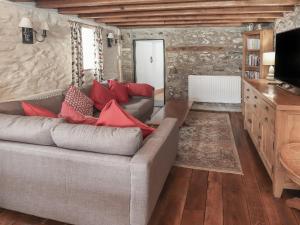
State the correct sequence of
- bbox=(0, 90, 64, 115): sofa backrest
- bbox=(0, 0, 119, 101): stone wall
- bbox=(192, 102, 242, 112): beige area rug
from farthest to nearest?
bbox=(192, 102, 242, 112): beige area rug, bbox=(0, 0, 119, 101): stone wall, bbox=(0, 90, 64, 115): sofa backrest

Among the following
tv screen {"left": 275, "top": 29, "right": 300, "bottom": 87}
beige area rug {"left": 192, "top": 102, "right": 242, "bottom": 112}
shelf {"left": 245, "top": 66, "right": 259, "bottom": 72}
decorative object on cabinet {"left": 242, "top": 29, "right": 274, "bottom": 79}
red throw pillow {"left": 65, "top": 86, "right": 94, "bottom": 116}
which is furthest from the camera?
beige area rug {"left": 192, "top": 102, "right": 242, "bottom": 112}

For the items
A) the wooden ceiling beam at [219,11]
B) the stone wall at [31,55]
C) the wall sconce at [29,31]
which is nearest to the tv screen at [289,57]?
the wooden ceiling beam at [219,11]

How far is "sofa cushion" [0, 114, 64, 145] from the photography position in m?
1.98

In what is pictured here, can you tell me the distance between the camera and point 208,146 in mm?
3877

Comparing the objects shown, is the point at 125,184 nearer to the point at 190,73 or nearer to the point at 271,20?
the point at 271,20

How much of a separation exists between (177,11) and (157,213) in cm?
354

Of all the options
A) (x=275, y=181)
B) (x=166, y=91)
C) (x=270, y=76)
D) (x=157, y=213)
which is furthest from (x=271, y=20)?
(x=157, y=213)

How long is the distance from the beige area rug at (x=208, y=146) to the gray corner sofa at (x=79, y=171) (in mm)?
1253

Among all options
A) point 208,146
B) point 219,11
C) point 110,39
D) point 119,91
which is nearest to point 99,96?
point 119,91

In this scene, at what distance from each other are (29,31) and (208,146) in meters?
3.11

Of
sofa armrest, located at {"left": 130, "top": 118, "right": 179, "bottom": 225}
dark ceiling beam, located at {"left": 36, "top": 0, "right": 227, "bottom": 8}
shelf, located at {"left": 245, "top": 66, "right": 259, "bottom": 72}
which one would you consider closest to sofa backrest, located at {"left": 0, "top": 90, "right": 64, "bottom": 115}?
dark ceiling beam, located at {"left": 36, "top": 0, "right": 227, "bottom": 8}

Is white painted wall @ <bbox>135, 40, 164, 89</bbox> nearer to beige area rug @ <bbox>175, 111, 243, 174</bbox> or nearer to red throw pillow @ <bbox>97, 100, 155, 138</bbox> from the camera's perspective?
beige area rug @ <bbox>175, 111, 243, 174</bbox>

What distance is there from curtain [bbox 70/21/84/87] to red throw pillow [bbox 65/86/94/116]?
164 centimetres

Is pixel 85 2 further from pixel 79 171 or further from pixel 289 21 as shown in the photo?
pixel 289 21
